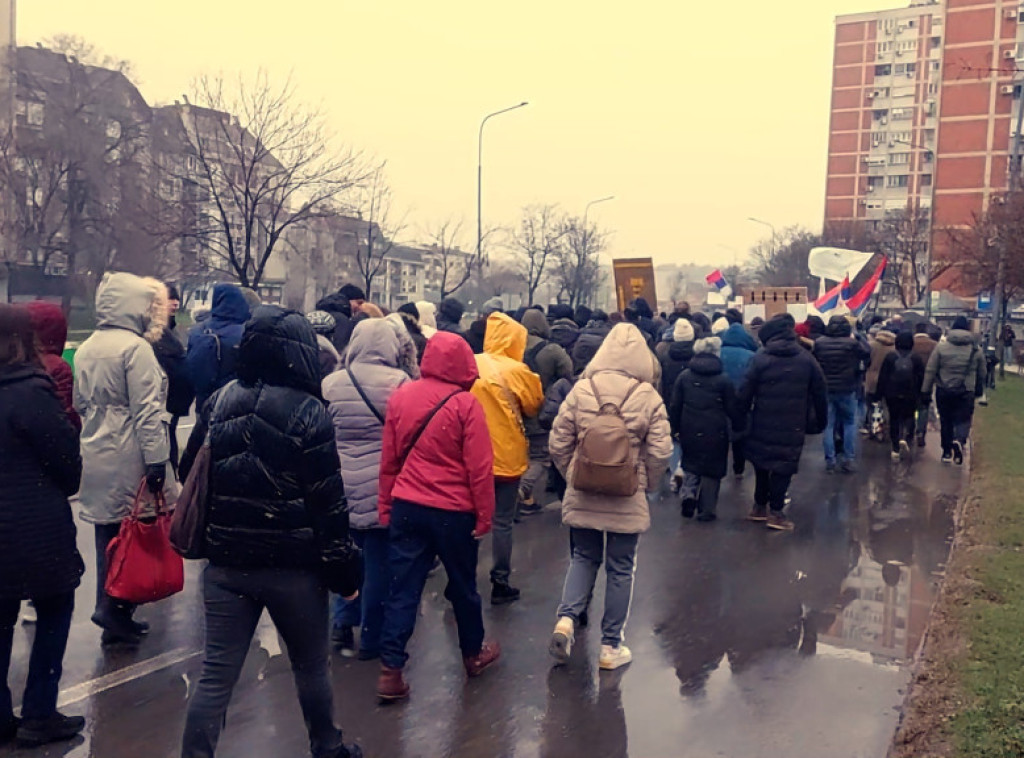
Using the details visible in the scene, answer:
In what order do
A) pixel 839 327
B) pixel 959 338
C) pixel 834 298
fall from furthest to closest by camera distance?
1. pixel 834 298
2. pixel 959 338
3. pixel 839 327

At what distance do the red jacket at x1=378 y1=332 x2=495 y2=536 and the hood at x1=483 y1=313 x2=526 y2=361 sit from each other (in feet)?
5.11

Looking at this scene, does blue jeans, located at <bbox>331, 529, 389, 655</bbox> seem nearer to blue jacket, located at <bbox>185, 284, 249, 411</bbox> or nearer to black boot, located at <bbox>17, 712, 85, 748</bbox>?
black boot, located at <bbox>17, 712, 85, 748</bbox>

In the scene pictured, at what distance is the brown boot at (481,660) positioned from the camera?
5.08 meters

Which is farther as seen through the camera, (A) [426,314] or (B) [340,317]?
(A) [426,314]

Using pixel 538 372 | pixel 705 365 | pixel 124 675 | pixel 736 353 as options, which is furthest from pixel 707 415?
pixel 124 675

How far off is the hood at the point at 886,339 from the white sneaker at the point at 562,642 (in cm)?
880

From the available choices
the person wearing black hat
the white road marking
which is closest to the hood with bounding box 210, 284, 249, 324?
the person wearing black hat

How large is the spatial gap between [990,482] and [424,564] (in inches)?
324

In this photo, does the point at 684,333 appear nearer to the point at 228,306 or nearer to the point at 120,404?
the point at 228,306

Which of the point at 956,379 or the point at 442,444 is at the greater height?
the point at 442,444

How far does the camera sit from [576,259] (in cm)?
4438

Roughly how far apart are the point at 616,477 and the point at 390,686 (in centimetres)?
161

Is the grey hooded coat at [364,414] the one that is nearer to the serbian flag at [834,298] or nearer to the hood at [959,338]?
the hood at [959,338]

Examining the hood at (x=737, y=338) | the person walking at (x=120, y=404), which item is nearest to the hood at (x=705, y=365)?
the hood at (x=737, y=338)
